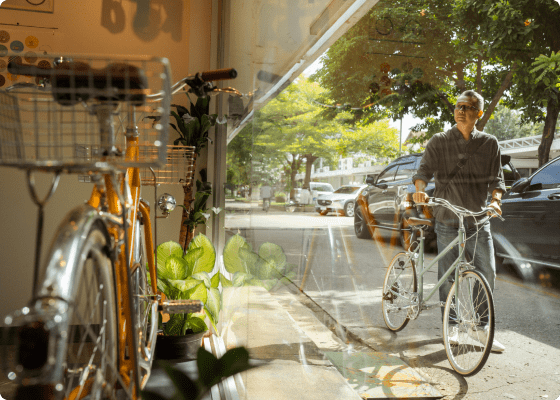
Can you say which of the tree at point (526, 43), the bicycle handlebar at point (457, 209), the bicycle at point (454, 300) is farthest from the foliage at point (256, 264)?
the tree at point (526, 43)

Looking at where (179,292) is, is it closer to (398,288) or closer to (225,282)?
(225,282)

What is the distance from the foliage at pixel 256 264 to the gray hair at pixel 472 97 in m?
0.92

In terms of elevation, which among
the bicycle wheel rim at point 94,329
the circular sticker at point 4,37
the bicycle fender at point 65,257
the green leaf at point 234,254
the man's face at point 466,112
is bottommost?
the green leaf at point 234,254

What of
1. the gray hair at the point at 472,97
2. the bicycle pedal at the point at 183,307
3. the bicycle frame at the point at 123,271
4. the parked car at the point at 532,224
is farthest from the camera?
the bicycle pedal at the point at 183,307

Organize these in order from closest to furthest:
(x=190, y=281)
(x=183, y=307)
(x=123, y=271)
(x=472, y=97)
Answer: (x=472, y=97), (x=123, y=271), (x=183, y=307), (x=190, y=281)

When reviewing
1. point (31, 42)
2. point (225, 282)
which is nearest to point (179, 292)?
point (225, 282)

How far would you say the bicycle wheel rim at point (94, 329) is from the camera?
0.72 meters

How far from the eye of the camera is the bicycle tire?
0.79 metres

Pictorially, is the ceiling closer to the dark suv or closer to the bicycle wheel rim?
the dark suv

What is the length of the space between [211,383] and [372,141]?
0.52 m

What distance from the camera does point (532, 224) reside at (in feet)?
1.87

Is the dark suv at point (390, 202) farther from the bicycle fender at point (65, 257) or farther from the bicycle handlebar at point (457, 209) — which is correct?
the bicycle fender at point (65, 257)

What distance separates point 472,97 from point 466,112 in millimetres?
23

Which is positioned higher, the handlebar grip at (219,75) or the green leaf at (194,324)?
the handlebar grip at (219,75)
